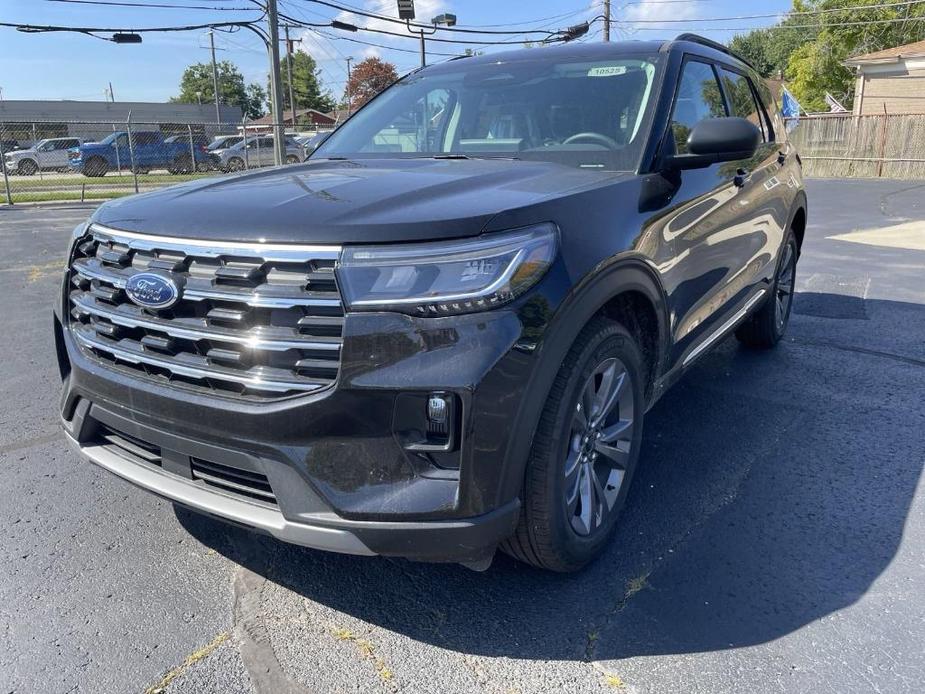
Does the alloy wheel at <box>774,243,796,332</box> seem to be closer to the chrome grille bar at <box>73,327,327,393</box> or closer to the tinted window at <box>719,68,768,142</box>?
the tinted window at <box>719,68,768,142</box>

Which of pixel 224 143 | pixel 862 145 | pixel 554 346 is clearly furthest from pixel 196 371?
pixel 224 143

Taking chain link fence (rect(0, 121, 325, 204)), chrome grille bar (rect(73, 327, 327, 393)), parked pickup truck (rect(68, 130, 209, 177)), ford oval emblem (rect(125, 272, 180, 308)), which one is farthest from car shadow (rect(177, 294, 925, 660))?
parked pickup truck (rect(68, 130, 209, 177))

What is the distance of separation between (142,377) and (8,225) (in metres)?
13.4

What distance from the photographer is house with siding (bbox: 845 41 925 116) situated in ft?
95.5

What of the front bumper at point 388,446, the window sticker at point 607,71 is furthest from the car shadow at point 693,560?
the window sticker at point 607,71

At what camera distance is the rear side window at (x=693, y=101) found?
129 inches

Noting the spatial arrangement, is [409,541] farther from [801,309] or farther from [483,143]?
[801,309]

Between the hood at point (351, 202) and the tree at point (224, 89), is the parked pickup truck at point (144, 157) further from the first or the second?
the tree at point (224, 89)

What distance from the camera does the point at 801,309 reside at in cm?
661

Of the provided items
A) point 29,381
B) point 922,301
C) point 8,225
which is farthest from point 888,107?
point 29,381

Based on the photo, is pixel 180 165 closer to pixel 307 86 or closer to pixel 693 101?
pixel 693 101

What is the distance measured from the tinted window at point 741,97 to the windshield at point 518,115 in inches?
41.9

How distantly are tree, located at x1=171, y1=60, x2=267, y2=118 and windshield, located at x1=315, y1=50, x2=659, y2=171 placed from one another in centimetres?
8729

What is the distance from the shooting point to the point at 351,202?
2213 millimetres
